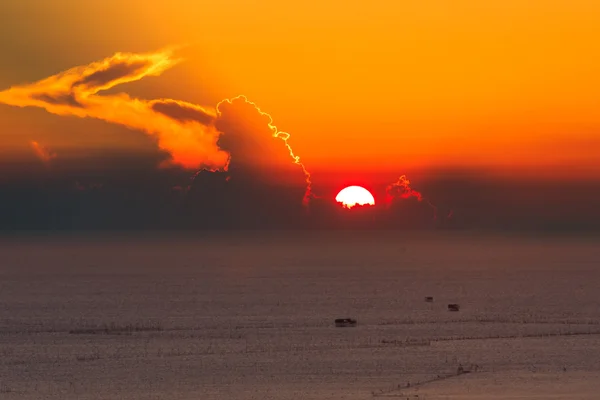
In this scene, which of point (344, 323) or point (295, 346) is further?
point (344, 323)

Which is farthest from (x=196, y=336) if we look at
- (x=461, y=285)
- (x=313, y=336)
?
(x=461, y=285)

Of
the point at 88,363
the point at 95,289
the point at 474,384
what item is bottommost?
the point at 474,384

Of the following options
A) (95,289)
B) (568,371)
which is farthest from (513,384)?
(95,289)

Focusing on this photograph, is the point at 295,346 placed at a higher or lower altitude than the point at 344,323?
lower

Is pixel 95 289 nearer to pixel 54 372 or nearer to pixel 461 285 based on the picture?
pixel 461 285

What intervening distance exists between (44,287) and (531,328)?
365 feet

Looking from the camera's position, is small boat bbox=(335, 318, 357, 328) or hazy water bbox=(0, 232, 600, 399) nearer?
hazy water bbox=(0, 232, 600, 399)

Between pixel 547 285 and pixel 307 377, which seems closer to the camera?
pixel 307 377

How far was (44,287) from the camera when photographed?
579 feet

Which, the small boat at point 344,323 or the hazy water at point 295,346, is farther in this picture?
the small boat at point 344,323

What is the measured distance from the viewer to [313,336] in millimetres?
82000

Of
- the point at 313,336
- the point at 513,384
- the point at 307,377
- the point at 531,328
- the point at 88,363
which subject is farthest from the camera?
the point at 531,328

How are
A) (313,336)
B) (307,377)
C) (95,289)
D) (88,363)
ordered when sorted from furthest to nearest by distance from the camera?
(95,289)
(313,336)
(88,363)
(307,377)

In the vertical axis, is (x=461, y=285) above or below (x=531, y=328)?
above
